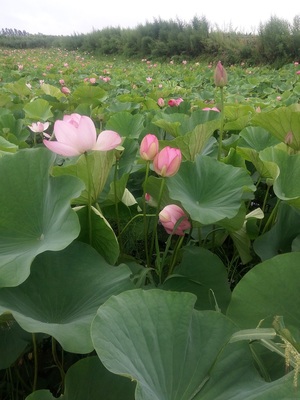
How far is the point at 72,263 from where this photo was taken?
0.48 meters

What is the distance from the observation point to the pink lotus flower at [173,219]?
59 centimetres

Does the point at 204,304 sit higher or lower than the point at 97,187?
lower

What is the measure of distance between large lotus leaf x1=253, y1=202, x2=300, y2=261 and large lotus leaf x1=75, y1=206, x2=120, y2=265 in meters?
0.21

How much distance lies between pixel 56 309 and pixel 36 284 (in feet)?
0.12

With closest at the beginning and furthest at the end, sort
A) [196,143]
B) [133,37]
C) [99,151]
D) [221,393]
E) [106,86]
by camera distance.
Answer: [221,393] < [99,151] < [196,143] < [106,86] < [133,37]

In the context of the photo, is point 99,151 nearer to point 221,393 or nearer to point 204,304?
point 204,304

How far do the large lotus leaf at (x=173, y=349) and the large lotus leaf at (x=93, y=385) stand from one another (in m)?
0.07

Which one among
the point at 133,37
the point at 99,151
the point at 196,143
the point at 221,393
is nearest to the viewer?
the point at 221,393

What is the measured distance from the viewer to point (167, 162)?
23.0 inches

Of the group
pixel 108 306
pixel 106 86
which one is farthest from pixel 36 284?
pixel 106 86

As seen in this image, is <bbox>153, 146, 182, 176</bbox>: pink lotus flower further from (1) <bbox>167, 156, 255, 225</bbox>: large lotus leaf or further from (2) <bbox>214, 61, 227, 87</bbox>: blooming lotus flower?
(2) <bbox>214, 61, 227, 87</bbox>: blooming lotus flower

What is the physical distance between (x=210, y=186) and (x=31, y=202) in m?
0.28

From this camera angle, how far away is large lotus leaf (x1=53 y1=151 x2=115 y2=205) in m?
0.58

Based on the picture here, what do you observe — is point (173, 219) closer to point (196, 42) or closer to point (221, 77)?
point (221, 77)
